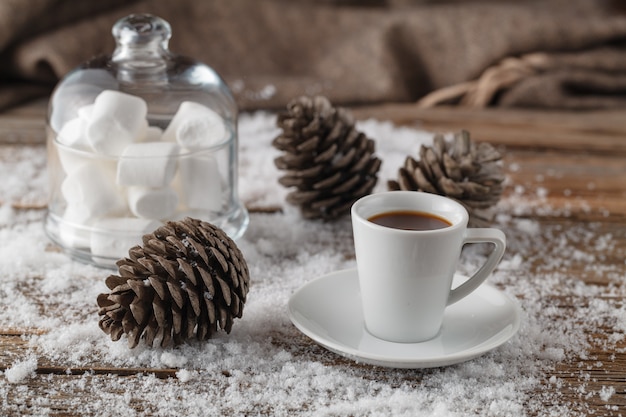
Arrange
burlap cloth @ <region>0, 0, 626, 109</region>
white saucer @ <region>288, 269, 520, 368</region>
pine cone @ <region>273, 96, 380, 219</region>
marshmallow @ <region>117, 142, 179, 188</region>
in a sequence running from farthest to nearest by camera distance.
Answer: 1. burlap cloth @ <region>0, 0, 626, 109</region>
2. pine cone @ <region>273, 96, 380, 219</region>
3. marshmallow @ <region>117, 142, 179, 188</region>
4. white saucer @ <region>288, 269, 520, 368</region>

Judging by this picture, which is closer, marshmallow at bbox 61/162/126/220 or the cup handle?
the cup handle

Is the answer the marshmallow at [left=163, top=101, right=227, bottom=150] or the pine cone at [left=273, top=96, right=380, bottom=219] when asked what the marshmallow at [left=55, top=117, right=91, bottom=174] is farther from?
the pine cone at [left=273, top=96, right=380, bottom=219]

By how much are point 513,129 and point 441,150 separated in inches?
25.6

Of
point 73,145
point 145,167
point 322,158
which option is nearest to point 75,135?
point 73,145

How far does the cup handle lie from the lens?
85 cm

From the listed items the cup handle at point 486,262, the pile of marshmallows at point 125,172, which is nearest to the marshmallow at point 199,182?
the pile of marshmallows at point 125,172

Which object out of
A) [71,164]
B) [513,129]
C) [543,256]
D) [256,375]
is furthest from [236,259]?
[513,129]

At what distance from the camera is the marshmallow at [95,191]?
3.36 ft

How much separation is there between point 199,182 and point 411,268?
0.37 meters

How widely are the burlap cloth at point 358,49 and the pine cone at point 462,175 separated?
29.9 inches

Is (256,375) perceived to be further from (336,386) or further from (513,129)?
(513,129)

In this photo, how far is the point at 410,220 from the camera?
880mm

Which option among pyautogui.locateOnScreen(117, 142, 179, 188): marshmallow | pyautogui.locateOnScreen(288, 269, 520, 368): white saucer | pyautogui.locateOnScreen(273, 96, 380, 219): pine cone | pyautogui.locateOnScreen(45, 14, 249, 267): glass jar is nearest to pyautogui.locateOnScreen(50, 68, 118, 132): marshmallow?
pyautogui.locateOnScreen(45, 14, 249, 267): glass jar

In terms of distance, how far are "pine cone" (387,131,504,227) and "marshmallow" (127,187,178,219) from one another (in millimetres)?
313
